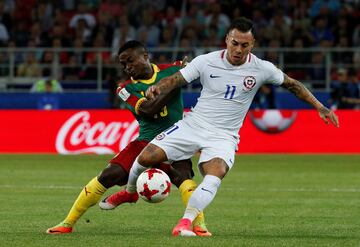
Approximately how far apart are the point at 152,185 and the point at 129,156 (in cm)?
66

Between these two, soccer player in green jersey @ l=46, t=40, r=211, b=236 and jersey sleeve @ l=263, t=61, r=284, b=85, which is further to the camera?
soccer player in green jersey @ l=46, t=40, r=211, b=236

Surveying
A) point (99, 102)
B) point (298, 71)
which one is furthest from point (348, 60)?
point (99, 102)

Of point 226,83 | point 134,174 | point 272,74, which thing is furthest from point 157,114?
point 272,74

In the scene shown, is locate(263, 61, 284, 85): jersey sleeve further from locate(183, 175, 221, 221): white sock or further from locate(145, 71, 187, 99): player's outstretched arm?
locate(183, 175, 221, 221): white sock

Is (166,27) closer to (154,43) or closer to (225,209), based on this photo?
(154,43)

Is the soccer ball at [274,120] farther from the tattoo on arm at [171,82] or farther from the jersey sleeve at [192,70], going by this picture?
the tattoo on arm at [171,82]

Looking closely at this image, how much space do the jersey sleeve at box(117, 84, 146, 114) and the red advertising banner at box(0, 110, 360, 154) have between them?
11981 millimetres

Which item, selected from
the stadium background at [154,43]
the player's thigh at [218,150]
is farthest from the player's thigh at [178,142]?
the stadium background at [154,43]

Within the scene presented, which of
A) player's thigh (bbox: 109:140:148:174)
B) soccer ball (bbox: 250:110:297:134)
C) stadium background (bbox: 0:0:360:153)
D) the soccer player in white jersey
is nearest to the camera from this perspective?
the soccer player in white jersey

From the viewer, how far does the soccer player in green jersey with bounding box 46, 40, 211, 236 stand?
1013 centimetres

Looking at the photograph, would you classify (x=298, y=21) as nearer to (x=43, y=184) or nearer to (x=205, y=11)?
(x=205, y=11)

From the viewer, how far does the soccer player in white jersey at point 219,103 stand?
31.8 ft

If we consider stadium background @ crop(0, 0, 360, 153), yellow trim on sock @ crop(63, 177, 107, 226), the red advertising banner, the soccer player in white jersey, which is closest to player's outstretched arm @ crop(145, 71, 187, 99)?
the soccer player in white jersey

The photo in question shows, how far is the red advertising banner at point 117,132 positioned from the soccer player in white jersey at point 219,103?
12.5 m
